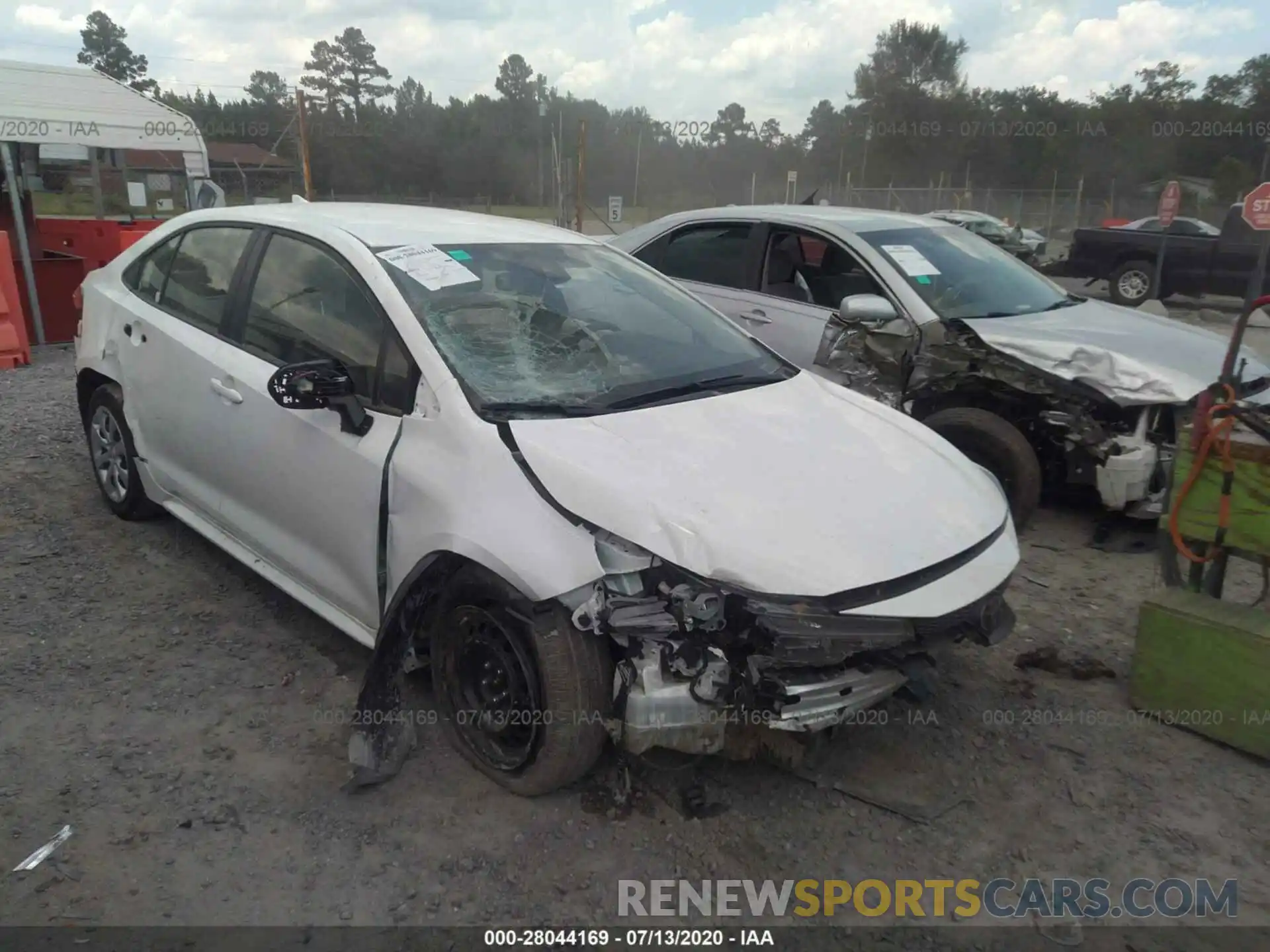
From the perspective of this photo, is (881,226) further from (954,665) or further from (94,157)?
(94,157)

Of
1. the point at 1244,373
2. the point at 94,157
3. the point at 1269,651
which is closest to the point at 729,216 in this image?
the point at 1244,373

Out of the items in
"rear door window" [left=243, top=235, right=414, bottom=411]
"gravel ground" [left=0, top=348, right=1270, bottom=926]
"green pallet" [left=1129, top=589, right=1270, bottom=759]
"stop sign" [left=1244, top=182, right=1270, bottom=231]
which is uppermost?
"stop sign" [left=1244, top=182, right=1270, bottom=231]

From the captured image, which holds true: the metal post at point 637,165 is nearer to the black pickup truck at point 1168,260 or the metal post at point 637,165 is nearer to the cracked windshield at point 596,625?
the black pickup truck at point 1168,260

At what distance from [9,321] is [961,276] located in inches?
320

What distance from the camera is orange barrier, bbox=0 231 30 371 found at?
27.1 ft

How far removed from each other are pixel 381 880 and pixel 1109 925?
1951mm

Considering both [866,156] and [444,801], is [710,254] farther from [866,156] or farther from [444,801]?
[866,156]

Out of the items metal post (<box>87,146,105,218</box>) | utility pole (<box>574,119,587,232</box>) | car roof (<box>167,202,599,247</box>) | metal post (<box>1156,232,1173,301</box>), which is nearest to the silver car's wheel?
car roof (<box>167,202,599,247</box>)

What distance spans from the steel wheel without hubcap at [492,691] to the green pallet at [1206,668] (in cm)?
224

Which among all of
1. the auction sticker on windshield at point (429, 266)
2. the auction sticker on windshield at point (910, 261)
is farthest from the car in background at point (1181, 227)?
the auction sticker on windshield at point (429, 266)

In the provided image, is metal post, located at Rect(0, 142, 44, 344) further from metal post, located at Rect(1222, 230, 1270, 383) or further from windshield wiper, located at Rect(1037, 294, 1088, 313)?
metal post, located at Rect(1222, 230, 1270, 383)

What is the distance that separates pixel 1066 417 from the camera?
15.2ft

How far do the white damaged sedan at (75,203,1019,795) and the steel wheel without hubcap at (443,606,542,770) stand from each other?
11 millimetres

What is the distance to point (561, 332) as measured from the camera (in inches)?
128
